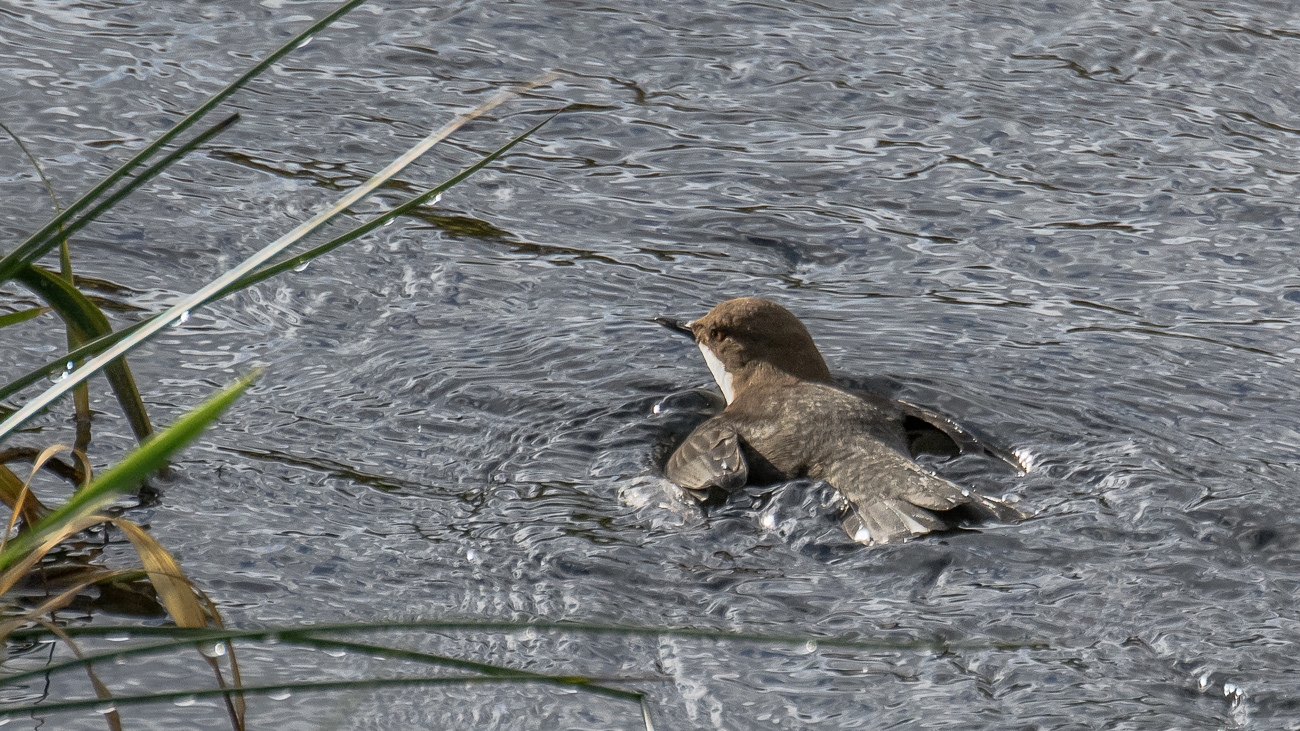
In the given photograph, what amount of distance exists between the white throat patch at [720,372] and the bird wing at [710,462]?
44cm

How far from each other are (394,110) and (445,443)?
2.85m

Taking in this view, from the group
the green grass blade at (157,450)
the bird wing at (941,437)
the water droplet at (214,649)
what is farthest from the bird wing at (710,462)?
the green grass blade at (157,450)

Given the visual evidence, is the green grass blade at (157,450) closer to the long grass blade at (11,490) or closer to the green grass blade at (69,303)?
the green grass blade at (69,303)

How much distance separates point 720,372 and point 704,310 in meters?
0.46

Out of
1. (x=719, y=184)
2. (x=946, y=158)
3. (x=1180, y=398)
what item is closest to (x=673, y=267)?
(x=719, y=184)

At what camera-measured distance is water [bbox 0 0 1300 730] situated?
3.75 metres

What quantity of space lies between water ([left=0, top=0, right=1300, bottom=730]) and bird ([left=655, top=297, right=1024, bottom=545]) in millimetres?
135

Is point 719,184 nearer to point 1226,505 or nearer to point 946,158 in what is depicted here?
point 946,158

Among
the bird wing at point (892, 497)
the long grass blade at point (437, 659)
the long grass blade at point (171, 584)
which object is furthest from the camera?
the bird wing at point (892, 497)

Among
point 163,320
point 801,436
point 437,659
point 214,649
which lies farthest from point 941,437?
point 163,320

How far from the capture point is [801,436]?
5.14 m

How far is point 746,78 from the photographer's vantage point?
779cm

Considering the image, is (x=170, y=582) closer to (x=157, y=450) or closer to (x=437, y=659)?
(x=437, y=659)

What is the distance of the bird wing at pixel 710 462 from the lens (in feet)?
15.9
